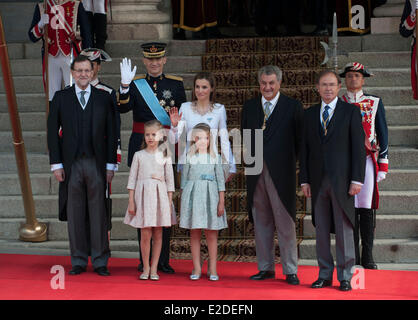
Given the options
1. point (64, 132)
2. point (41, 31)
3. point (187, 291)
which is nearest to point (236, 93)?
point (41, 31)

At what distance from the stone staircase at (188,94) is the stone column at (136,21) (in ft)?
1.18

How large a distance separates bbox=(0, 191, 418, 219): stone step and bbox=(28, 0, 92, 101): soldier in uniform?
1.21m

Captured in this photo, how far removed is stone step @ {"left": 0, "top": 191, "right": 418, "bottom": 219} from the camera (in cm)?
791

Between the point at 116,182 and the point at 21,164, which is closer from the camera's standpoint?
the point at 21,164

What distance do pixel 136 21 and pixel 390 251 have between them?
5.00 meters

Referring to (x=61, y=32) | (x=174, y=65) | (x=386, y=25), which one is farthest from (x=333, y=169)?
(x=386, y=25)

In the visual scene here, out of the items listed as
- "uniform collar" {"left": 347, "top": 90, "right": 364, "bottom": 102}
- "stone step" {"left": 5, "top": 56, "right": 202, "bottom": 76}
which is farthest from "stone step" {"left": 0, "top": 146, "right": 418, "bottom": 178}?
"uniform collar" {"left": 347, "top": 90, "right": 364, "bottom": 102}

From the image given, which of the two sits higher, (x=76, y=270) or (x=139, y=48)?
(x=139, y=48)

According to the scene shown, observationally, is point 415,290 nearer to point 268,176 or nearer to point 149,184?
point 268,176

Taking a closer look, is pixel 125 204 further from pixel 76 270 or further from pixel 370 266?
pixel 370 266

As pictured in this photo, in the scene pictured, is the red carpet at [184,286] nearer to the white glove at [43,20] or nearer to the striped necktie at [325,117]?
the striped necktie at [325,117]

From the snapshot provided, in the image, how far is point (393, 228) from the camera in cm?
774

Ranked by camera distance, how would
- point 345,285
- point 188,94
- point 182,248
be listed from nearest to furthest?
1. point 345,285
2. point 182,248
3. point 188,94

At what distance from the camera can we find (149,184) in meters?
6.56
